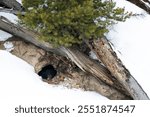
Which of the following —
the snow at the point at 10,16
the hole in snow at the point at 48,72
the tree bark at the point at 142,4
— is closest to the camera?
the hole in snow at the point at 48,72

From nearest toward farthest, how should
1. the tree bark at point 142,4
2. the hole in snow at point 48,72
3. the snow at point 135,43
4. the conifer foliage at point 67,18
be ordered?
the conifer foliage at point 67,18
the snow at point 135,43
the hole in snow at point 48,72
the tree bark at point 142,4

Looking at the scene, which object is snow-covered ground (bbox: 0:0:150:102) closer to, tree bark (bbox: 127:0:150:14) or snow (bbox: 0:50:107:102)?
snow (bbox: 0:50:107:102)

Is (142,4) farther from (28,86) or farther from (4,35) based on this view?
(28,86)

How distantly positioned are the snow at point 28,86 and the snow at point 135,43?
1.36m

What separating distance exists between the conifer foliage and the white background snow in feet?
4.94

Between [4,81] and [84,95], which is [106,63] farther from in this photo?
[4,81]

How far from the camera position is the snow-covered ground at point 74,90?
10312mm

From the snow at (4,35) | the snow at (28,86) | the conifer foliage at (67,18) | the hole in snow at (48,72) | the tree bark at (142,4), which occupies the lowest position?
the hole in snow at (48,72)

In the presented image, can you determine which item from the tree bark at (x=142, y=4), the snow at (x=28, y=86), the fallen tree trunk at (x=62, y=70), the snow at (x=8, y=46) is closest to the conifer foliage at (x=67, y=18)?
the fallen tree trunk at (x=62, y=70)

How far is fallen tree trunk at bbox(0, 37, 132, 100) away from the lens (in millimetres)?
10617

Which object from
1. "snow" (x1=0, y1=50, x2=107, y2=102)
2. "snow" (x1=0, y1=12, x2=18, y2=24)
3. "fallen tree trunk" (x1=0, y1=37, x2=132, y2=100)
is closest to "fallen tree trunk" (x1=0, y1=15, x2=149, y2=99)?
"fallen tree trunk" (x1=0, y1=37, x2=132, y2=100)

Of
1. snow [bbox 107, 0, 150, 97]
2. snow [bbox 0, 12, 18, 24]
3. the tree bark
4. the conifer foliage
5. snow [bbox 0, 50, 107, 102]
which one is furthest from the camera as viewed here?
the tree bark

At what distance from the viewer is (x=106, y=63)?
33.7 feet

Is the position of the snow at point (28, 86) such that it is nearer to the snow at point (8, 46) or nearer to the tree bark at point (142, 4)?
the snow at point (8, 46)
